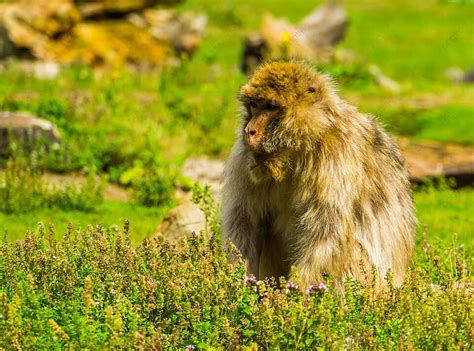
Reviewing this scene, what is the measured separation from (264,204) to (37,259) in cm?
163

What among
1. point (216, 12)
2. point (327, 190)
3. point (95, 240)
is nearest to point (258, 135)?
point (327, 190)

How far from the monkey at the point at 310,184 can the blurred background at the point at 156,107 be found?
61cm

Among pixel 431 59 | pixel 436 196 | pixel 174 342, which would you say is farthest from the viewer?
pixel 431 59

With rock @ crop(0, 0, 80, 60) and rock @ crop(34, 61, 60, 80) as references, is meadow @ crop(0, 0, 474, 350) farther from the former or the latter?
rock @ crop(0, 0, 80, 60)

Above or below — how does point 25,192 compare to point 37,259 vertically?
below

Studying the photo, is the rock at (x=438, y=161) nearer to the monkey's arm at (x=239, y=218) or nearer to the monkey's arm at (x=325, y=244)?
the monkey's arm at (x=239, y=218)

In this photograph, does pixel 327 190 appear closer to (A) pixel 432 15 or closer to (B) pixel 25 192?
(B) pixel 25 192

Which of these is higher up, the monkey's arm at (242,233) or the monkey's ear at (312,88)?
the monkey's ear at (312,88)

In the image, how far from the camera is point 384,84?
63.2ft

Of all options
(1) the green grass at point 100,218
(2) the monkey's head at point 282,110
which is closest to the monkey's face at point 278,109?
(2) the monkey's head at point 282,110

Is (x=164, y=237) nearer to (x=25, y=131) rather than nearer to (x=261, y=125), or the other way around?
(x=261, y=125)

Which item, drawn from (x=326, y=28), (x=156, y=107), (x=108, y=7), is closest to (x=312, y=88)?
→ (x=156, y=107)

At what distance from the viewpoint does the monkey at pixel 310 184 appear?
22.0 feet

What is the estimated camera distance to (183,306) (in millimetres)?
5789
